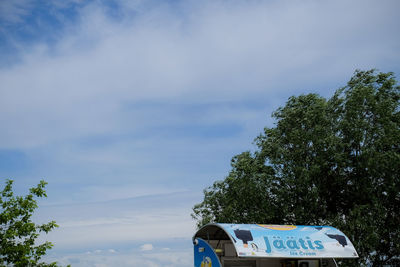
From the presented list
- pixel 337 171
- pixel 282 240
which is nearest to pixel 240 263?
pixel 282 240

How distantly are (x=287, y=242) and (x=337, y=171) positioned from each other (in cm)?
1049

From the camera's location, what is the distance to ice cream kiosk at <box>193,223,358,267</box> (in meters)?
12.6

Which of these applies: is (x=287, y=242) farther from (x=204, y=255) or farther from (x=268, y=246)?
(x=204, y=255)

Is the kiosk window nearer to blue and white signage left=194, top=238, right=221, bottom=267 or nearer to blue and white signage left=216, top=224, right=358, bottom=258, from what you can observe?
blue and white signage left=194, top=238, right=221, bottom=267

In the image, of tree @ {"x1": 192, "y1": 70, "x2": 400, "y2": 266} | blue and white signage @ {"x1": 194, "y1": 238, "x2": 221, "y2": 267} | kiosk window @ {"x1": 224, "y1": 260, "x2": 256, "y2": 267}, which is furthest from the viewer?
tree @ {"x1": 192, "y1": 70, "x2": 400, "y2": 266}

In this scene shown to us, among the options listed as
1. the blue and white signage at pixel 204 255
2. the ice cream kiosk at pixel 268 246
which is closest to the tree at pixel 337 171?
the ice cream kiosk at pixel 268 246

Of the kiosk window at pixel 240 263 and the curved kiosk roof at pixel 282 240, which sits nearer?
the curved kiosk roof at pixel 282 240

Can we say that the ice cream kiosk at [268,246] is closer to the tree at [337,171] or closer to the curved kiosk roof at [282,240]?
the curved kiosk roof at [282,240]

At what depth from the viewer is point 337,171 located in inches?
885

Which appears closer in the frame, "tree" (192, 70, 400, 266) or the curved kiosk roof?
the curved kiosk roof

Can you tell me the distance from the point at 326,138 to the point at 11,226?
48.2ft

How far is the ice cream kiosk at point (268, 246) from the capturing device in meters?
12.6

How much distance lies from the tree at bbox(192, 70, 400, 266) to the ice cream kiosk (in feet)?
22.2

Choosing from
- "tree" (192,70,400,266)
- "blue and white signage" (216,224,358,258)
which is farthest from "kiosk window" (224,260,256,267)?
"tree" (192,70,400,266)
